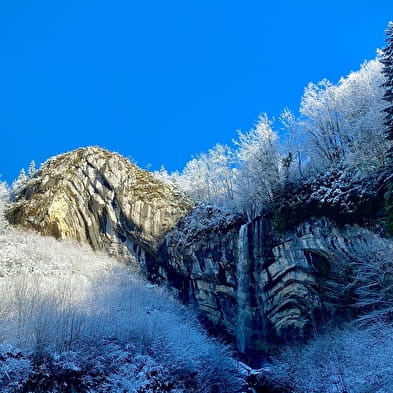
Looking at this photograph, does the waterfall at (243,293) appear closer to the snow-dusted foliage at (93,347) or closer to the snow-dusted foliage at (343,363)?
the snow-dusted foliage at (93,347)

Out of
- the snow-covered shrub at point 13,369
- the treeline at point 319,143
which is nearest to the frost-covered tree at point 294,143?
the treeline at point 319,143

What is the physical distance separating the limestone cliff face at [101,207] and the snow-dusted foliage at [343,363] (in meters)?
17.9

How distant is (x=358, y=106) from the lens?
1266 inches

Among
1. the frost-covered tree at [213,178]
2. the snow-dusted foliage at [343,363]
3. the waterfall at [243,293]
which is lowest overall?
the snow-dusted foliage at [343,363]

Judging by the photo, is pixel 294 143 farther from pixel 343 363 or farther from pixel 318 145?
pixel 343 363

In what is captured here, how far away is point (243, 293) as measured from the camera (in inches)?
1043

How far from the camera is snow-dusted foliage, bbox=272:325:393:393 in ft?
46.8

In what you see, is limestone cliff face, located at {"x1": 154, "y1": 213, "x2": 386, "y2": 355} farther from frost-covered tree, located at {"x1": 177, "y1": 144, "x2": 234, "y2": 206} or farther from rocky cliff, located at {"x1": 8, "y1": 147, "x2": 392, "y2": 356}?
frost-covered tree, located at {"x1": 177, "y1": 144, "x2": 234, "y2": 206}

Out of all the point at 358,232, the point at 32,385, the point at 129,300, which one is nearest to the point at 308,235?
the point at 358,232

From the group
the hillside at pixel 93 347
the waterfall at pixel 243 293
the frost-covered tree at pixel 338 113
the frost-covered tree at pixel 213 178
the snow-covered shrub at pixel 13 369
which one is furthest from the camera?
the frost-covered tree at pixel 213 178

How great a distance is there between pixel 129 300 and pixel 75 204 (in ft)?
51.3

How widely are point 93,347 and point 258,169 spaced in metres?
17.9

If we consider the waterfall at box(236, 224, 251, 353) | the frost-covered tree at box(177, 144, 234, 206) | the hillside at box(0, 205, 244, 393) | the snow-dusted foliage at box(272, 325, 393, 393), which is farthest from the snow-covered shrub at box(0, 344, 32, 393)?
the frost-covered tree at box(177, 144, 234, 206)

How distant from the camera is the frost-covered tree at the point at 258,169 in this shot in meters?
27.1
